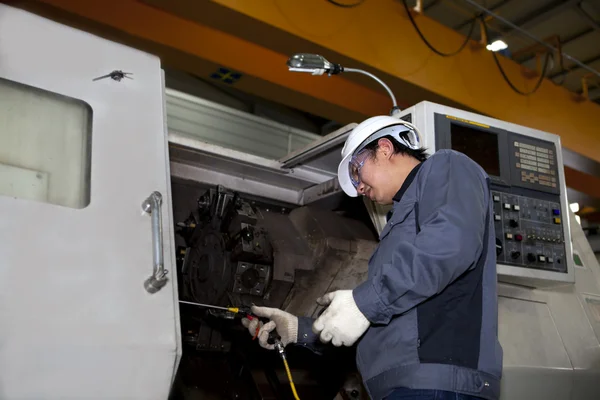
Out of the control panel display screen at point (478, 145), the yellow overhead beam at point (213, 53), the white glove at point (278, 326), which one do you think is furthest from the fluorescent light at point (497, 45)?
the white glove at point (278, 326)

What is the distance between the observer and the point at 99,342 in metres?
1.07

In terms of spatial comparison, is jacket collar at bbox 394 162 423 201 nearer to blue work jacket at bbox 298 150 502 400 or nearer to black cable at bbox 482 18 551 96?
blue work jacket at bbox 298 150 502 400

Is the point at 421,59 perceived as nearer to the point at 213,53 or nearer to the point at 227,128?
the point at 213,53

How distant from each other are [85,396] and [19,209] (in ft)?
1.18

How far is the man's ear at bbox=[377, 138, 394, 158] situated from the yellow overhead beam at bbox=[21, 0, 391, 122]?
198 centimetres

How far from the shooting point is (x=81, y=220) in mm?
1172

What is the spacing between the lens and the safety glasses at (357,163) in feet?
5.40

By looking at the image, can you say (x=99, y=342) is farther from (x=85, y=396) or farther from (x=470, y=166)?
(x=470, y=166)

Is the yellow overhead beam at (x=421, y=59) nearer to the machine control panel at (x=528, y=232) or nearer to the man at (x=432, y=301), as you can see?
the machine control panel at (x=528, y=232)

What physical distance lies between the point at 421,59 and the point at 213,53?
1.24m

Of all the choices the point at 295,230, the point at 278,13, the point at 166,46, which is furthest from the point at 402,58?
the point at 295,230

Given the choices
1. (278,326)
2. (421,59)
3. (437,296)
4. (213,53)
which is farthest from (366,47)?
(437,296)

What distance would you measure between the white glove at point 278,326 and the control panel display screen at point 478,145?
0.80 metres

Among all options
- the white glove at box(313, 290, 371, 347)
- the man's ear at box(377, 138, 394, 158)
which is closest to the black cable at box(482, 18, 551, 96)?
the man's ear at box(377, 138, 394, 158)
